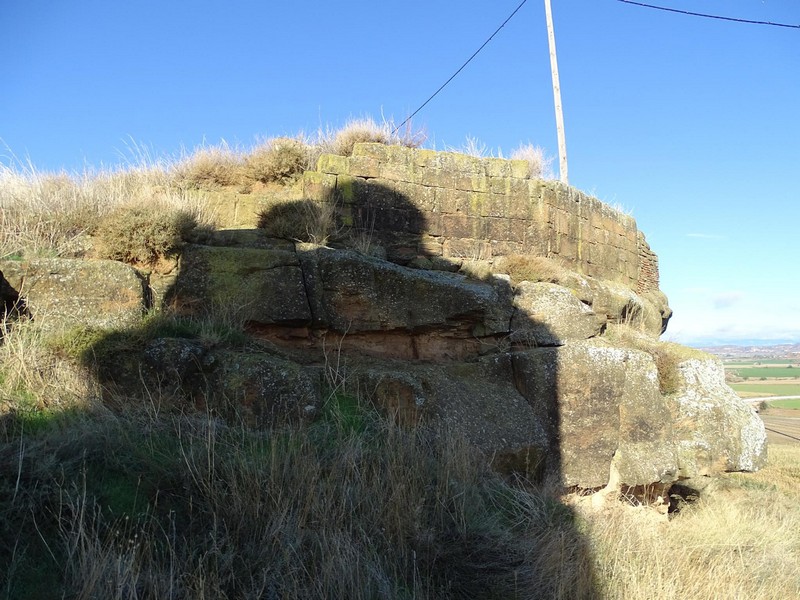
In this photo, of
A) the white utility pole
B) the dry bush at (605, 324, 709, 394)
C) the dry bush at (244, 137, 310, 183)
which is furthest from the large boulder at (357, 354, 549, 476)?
the white utility pole

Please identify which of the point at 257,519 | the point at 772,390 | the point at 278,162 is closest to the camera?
the point at 257,519

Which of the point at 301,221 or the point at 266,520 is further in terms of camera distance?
the point at 301,221

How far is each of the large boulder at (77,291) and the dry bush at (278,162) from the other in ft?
10.8

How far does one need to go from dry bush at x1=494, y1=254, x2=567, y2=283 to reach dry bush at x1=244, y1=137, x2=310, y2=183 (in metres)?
2.94

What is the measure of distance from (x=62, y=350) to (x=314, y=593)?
8.93 feet

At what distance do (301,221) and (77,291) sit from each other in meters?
2.53

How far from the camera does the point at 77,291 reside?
477cm

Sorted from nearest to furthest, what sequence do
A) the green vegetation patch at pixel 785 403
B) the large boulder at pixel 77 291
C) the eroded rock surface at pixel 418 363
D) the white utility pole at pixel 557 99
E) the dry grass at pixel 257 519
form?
the dry grass at pixel 257 519
the eroded rock surface at pixel 418 363
the large boulder at pixel 77 291
the white utility pole at pixel 557 99
the green vegetation patch at pixel 785 403

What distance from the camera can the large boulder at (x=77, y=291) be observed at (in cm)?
466

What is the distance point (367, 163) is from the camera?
7.66m

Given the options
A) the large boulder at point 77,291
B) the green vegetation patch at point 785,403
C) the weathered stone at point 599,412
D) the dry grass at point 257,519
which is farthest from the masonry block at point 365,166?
the green vegetation patch at point 785,403

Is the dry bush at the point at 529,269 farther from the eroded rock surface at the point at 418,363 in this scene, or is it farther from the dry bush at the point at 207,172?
the dry bush at the point at 207,172

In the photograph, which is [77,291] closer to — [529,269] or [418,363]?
[418,363]

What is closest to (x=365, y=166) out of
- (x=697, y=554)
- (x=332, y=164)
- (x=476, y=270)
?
(x=332, y=164)
